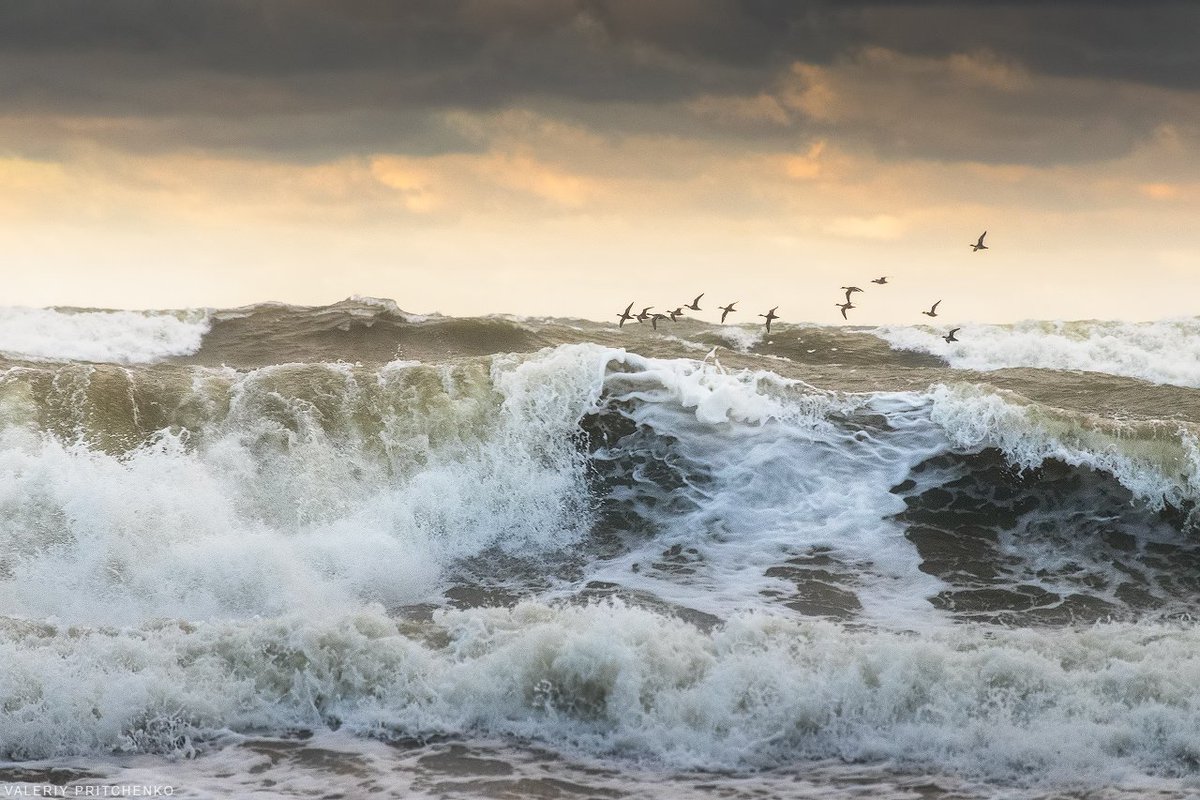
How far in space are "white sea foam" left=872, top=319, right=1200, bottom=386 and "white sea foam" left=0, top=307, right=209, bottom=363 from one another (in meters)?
16.4

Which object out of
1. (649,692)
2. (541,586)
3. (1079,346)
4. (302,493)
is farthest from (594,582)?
(1079,346)

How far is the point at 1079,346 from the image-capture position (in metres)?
28.5

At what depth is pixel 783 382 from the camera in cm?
1553

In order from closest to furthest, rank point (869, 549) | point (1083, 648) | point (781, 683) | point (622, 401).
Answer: point (781, 683) → point (1083, 648) → point (869, 549) → point (622, 401)

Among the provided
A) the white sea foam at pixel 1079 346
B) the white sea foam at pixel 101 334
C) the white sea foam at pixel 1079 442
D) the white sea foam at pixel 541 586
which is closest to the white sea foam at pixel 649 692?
the white sea foam at pixel 541 586

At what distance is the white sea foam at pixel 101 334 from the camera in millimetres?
25688

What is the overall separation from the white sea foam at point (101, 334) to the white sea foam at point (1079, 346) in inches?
647

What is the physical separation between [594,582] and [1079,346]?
791 inches

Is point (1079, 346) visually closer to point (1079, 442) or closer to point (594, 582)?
point (1079, 442)

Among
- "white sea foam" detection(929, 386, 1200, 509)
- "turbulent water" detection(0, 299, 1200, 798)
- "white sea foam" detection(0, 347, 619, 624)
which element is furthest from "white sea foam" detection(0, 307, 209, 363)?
"white sea foam" detection(929, 386, 1200, 509)

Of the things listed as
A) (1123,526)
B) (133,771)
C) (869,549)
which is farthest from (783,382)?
(133,771)

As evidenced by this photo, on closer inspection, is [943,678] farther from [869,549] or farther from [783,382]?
[783,382]

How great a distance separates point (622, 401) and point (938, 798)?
860cm

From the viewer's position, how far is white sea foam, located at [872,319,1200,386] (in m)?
27.2
